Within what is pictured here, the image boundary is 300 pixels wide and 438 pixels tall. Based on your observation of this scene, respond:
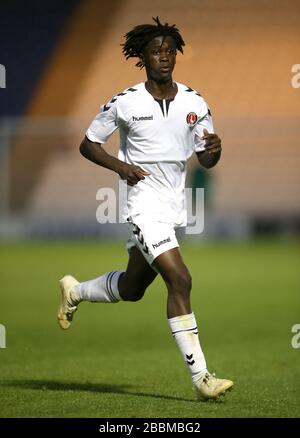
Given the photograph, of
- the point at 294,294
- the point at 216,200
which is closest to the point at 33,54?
the point at 216,200

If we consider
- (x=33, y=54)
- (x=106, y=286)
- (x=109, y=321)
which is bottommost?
(x=109, y=321)

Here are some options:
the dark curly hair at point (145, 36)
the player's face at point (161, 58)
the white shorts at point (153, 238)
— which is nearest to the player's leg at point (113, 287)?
the white shorts at point (153, 238)

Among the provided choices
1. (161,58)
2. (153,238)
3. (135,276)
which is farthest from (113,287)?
(161,58)

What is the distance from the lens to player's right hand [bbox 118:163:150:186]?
7.54m

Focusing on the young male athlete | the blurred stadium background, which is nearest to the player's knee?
the young male athlete

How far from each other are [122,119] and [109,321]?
6329 millimetres

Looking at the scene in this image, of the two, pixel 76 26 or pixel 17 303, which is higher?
pixel 76 26

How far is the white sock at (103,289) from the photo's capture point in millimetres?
8387

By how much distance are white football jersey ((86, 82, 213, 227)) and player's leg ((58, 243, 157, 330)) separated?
45 cm

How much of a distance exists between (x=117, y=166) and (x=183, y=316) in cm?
119

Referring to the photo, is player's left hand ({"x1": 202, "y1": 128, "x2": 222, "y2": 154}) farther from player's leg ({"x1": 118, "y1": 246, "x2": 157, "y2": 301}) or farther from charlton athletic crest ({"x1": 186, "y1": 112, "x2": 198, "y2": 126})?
player's leg ({"x1": 118, "y1": 246, "x2": 157, "y2": 301})

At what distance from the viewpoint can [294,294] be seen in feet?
54.5
